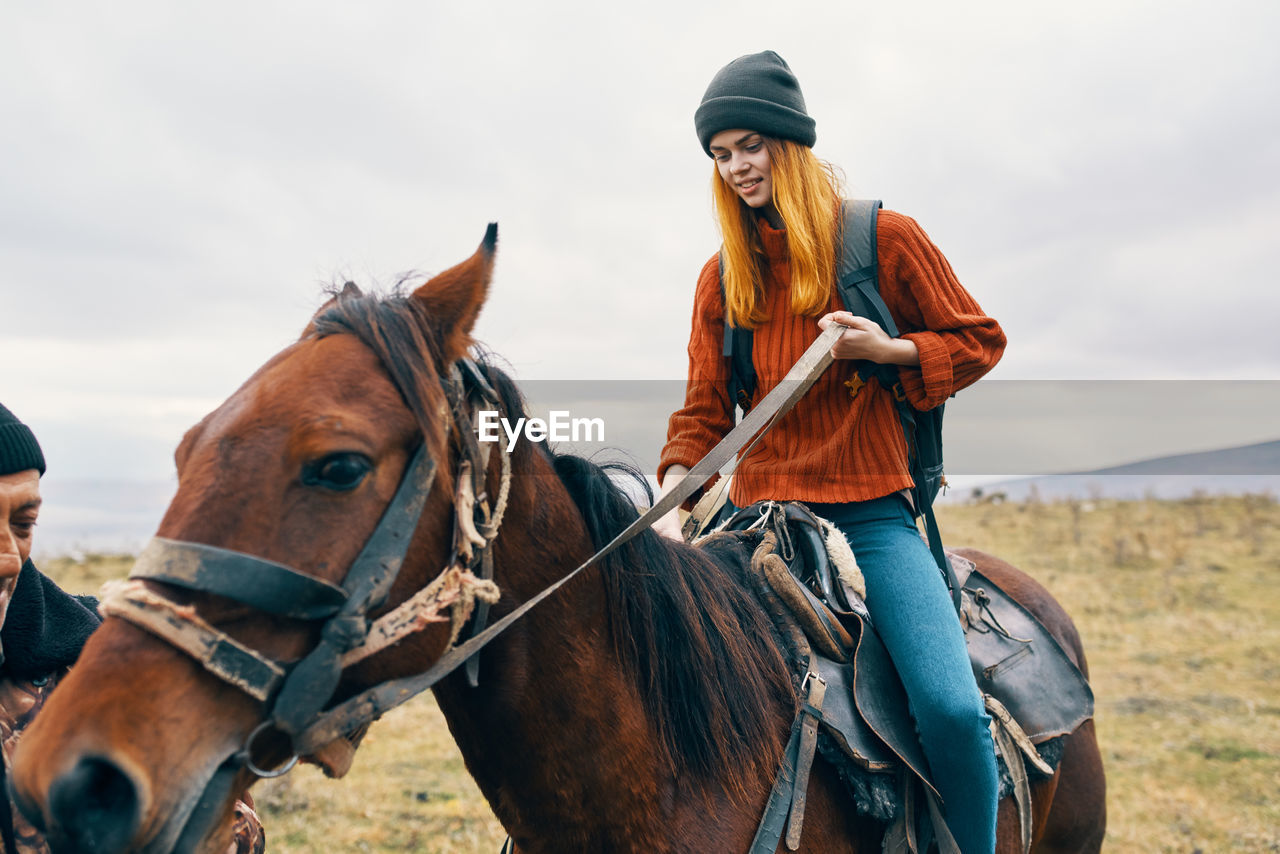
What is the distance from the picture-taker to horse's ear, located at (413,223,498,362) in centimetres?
180

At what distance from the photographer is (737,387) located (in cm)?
310

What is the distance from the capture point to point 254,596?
1432 millimetres

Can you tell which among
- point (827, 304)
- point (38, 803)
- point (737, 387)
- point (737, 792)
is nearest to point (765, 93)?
point (827, 304)

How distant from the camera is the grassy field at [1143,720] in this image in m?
6.25

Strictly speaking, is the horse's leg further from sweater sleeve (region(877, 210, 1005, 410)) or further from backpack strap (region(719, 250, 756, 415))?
backpack strap (region(719, 250, 756, 415))

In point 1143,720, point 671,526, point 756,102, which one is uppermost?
point 756,102

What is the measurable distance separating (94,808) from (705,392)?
2204mm

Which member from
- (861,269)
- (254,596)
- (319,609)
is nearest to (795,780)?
(319,609)

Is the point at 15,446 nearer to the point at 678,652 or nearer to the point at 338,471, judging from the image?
the point at 338,471

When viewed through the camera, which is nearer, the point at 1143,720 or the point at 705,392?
the point at 705,392

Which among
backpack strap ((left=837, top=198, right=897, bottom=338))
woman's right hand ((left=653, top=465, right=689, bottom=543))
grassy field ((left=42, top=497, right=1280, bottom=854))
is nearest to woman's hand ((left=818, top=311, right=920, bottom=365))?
backpack strap ((left=837, top=198, right=897, bottom=338))

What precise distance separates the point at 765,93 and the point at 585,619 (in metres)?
1.78

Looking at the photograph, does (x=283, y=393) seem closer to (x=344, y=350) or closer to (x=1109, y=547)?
(x=344, y=350)

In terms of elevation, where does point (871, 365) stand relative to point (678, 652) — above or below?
above
